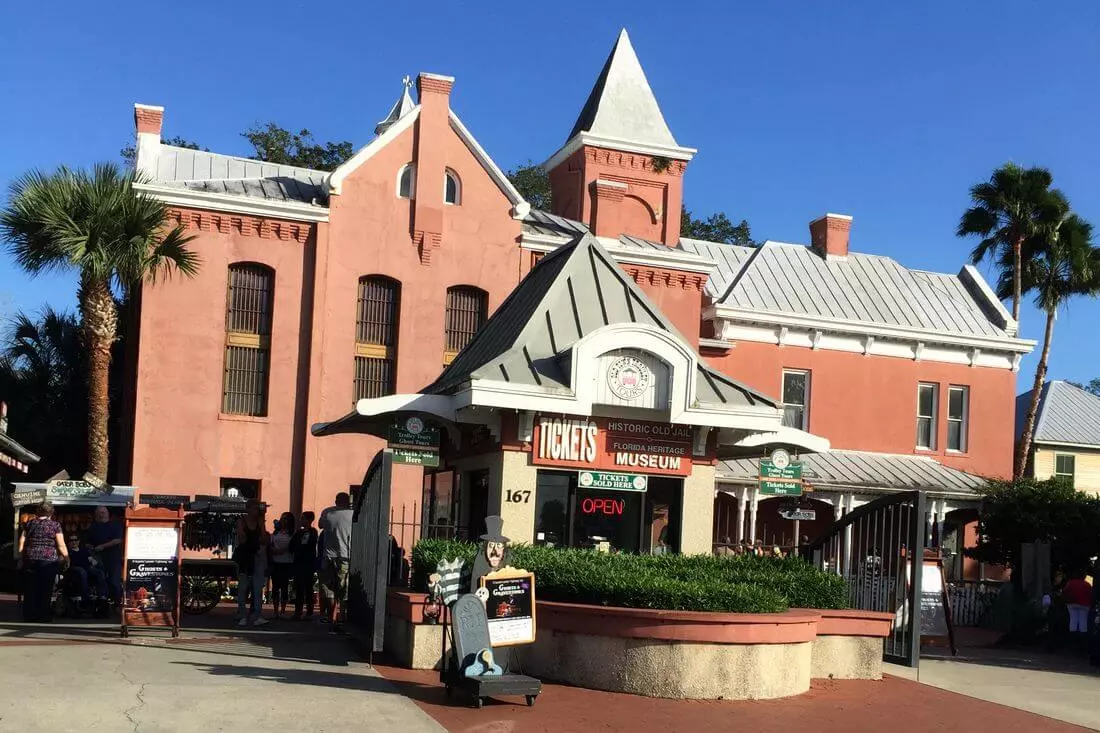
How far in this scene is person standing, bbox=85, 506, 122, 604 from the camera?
17.9 meters

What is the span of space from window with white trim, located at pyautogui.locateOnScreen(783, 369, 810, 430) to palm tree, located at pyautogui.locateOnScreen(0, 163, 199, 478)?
15.1 m

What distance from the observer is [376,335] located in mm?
28000

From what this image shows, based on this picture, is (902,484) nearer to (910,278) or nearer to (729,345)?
(729,345)

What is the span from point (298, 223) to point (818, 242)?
16255mm

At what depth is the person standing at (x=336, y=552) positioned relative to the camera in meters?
16.2

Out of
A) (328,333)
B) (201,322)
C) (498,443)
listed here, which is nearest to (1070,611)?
(498,443)

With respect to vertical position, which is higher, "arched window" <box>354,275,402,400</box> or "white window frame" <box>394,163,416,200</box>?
"white window frame" <box>394,163,416,200</box>

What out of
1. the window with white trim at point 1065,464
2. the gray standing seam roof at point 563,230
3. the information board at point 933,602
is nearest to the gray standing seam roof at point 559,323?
the information board at point 933,602

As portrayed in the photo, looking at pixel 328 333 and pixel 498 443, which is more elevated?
pixel 328 333

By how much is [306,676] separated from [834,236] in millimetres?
27256

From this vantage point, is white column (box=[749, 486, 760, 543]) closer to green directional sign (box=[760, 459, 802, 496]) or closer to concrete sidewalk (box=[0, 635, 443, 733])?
green directional sign (box=[760, 459, 802, 496])

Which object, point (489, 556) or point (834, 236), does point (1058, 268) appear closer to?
point (834, 236)

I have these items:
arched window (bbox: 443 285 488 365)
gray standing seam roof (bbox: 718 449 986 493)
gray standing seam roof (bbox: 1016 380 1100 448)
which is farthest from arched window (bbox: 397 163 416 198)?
gray standing seam roof (bbox: 1016 380 1100 448)

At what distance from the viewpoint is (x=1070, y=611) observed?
2081cm
